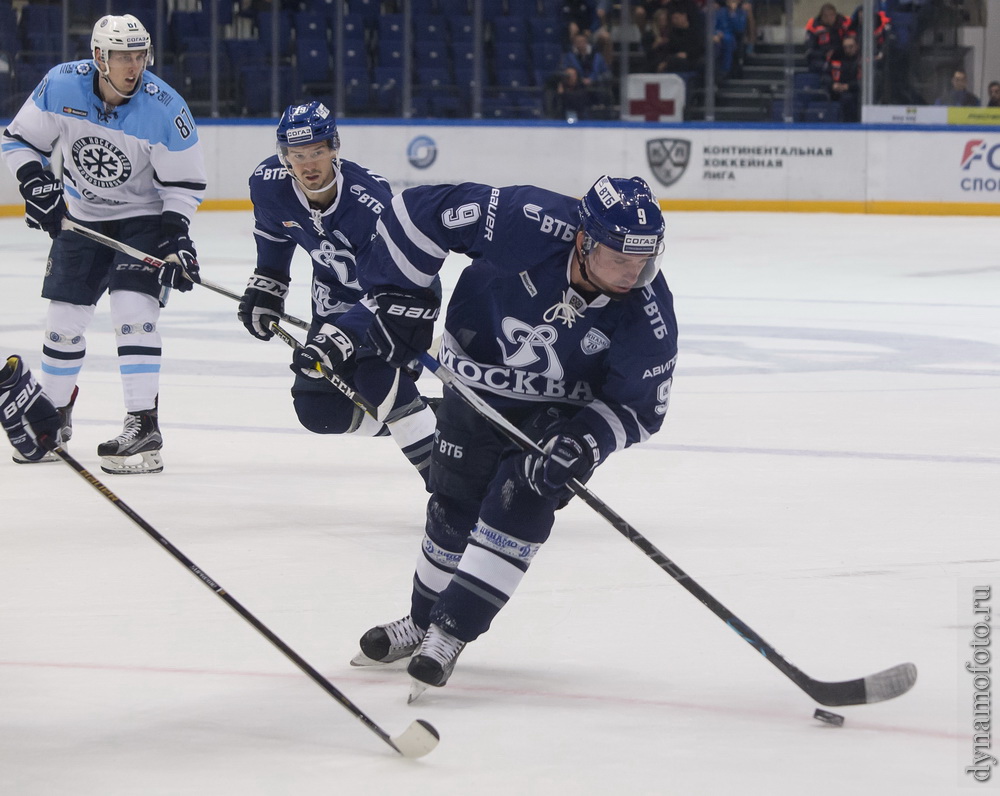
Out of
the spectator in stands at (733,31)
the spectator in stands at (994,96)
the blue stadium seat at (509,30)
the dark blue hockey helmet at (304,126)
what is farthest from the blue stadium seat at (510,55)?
the dark blue hockey helmet at (304,126)

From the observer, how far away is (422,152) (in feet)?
46.0

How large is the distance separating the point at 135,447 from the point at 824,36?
10.6m

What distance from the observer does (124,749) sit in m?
2.46

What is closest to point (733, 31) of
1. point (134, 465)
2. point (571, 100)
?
point (571, 100)

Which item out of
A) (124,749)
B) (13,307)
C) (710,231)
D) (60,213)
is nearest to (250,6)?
(710,231)

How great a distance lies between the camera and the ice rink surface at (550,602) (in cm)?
243

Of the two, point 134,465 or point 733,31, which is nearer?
point 134,465

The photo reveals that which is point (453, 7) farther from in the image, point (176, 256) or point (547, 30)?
point (176, 256)

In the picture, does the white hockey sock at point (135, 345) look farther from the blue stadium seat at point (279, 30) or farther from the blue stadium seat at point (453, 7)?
the blue stadium seat at point (453, 7)

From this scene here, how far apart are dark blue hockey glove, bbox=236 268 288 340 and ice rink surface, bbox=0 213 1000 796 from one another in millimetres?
512

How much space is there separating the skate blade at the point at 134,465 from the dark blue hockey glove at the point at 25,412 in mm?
1707

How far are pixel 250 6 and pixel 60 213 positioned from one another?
34.0 feet

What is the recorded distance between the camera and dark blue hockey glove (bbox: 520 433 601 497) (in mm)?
2564

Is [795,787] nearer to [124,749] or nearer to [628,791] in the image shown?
[628,791]
